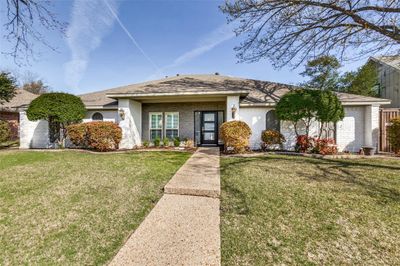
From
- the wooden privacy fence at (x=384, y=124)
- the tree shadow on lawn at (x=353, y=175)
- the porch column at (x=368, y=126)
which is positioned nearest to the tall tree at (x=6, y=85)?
the tree shadow on lawn at (x=353, y=175)

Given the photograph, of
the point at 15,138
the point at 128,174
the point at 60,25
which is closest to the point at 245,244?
the point at 128,174

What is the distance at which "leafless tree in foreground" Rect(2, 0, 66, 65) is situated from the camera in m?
5.25

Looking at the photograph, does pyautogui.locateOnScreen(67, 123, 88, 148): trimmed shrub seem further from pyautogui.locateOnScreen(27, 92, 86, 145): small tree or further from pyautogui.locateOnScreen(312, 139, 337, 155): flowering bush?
pyautogui.locateOnScreen(312, 139, 337, 155): flowering bush

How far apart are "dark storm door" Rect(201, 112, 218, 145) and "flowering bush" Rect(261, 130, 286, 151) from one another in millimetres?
3491

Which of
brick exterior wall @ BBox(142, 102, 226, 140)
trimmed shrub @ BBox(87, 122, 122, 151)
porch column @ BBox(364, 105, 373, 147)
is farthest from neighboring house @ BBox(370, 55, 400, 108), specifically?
trimmed shrub @ BBox(87, 122, 122, 151)

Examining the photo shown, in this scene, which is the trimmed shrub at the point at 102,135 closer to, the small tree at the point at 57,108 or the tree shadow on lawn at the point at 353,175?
the small tree at the point at 57,108

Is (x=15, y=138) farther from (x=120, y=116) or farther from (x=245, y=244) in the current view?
(x=245, y=244)

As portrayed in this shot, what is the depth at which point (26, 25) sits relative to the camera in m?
5.43

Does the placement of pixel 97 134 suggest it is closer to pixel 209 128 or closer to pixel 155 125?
pixel 155 125

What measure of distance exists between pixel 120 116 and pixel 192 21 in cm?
694

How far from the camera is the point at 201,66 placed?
824 inches

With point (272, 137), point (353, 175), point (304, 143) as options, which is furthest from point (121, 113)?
point (353, 175)

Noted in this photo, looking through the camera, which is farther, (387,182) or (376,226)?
(387,182)

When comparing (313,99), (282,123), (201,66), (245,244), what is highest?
(201,66)
